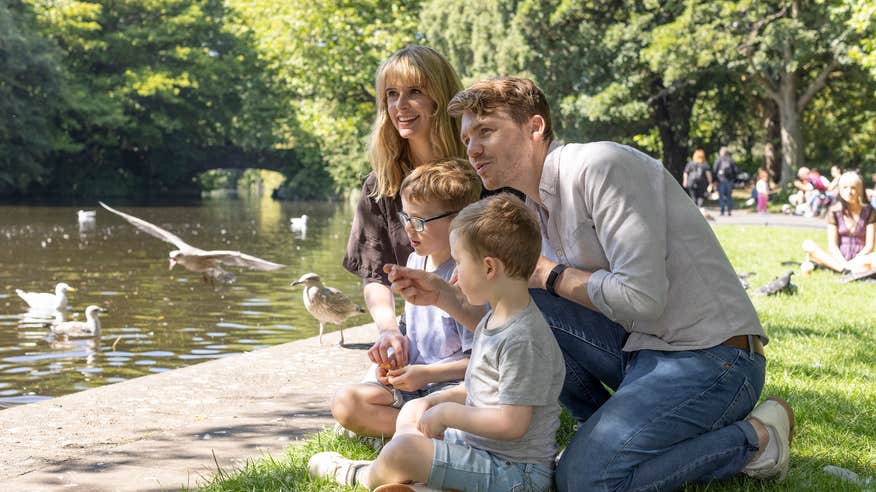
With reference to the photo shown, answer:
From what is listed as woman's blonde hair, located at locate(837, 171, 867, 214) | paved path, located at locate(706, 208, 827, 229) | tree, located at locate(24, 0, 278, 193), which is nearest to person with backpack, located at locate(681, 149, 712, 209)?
paved path, located at locate(706, 208, 827, 229)

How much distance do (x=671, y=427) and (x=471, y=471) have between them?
0.71 metres

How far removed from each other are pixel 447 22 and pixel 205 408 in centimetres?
3272

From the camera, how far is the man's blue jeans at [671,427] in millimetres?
3324

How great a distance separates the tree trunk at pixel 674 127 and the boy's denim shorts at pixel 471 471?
3594cm

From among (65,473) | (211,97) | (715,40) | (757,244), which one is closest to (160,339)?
(65,473)

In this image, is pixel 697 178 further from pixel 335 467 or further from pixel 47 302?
pixel 335 467

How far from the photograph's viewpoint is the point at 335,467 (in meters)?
3.71

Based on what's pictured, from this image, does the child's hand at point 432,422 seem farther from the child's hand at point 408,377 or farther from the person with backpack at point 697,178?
the person with backpack at point 697,178

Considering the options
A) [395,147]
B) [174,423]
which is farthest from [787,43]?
[174,423]

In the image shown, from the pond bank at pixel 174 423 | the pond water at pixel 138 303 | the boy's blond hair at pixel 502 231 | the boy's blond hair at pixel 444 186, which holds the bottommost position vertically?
the pond water at pixel 138 303

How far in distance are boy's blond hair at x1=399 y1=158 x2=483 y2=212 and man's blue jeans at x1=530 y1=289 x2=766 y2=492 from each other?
93cm

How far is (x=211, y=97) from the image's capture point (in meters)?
57.2

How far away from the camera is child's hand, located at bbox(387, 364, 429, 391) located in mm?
3779

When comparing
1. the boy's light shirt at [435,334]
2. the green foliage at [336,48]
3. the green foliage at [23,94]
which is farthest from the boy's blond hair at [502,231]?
the green foliage at [23,94]
